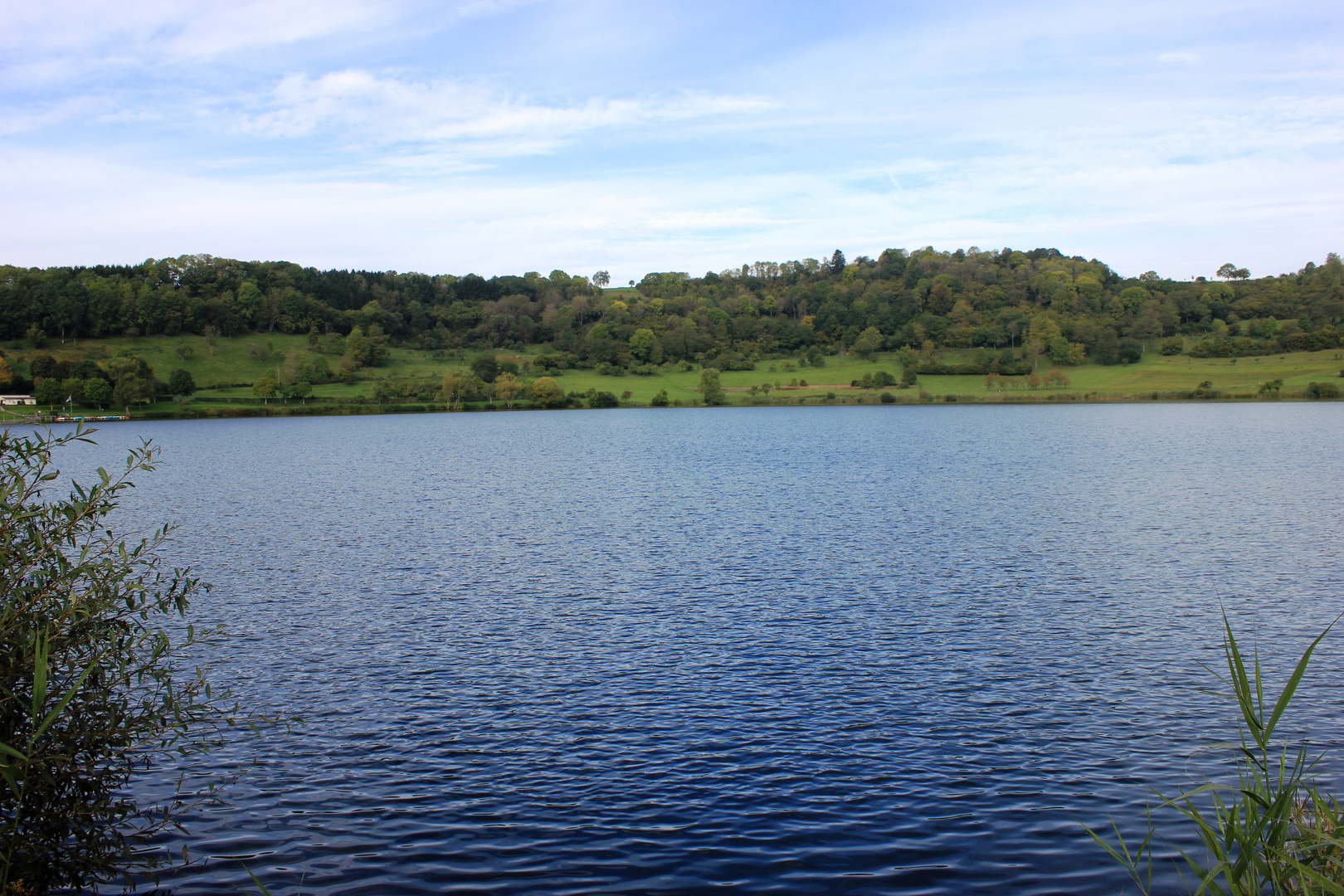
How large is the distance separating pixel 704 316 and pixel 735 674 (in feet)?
578

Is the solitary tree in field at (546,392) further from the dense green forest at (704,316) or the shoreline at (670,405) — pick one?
the dense green forest at (704,316)

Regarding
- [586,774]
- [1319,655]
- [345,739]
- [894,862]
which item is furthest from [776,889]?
[1319,655]

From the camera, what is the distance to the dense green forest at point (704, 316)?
143m

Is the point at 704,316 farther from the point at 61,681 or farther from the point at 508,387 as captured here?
the point at 61,681

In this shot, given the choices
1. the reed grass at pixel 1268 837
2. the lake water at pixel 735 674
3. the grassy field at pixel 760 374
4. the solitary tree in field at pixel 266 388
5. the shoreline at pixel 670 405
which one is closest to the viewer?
the reed grass at pixel 1268 837

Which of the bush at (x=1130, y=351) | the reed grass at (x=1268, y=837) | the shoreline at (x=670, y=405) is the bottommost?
the reed grass at (x=1268, y=837)

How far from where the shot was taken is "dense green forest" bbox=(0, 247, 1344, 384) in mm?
142625

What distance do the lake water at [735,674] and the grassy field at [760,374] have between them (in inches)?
4095

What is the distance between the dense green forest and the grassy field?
12.6 ft

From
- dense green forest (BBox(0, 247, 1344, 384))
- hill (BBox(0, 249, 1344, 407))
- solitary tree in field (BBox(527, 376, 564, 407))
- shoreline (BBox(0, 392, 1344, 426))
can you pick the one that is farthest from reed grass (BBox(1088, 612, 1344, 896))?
dense green forest (BBox(0, 247, 1344, 384))

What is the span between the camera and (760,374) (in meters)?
163

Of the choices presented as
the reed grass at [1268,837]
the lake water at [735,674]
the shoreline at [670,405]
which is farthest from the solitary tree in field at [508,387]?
the reed grass at [1268,837]

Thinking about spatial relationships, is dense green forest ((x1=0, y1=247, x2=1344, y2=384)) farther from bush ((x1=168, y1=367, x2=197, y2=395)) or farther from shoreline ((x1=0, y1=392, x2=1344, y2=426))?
bush ((x1=168, y1=367, x2=197, y2=395))

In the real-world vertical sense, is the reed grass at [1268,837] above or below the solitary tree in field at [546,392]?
A: below
